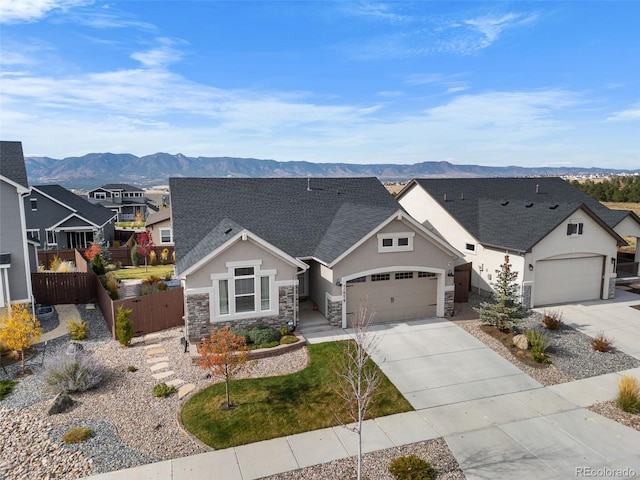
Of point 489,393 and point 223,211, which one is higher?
point 223,211

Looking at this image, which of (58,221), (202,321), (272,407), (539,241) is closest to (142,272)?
(58,221)

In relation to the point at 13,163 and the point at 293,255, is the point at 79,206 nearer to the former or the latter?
the point at 13,163

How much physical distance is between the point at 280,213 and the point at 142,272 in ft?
44.2

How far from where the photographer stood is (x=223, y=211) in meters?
21.1

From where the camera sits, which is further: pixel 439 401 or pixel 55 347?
pixel 55 347

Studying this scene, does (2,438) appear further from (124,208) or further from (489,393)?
(124,208)

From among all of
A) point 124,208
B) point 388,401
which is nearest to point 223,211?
point 388,401

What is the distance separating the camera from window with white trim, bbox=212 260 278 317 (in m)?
16.5

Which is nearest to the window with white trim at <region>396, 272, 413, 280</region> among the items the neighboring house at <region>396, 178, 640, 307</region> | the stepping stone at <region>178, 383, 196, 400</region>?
the neighboring house at <region>396, 178, 640, 307</region>

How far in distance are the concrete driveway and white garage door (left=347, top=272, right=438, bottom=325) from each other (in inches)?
230

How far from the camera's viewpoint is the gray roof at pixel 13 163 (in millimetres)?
18359

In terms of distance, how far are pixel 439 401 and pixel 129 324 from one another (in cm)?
1117
